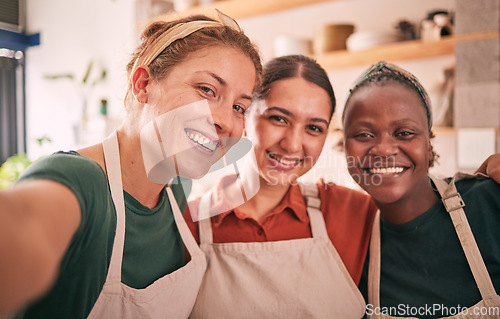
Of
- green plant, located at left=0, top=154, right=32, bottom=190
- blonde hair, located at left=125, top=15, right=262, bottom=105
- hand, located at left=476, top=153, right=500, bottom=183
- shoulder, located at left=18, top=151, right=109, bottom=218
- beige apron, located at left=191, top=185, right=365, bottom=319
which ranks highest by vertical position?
blonde hair, located at left=125, top=15, right=262, bottom=105

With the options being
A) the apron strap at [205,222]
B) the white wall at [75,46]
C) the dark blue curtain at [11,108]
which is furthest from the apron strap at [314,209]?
the dark blue curtain at [11,108]

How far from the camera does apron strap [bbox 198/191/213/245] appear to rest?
1.14m

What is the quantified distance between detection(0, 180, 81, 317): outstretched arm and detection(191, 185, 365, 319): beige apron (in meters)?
0.64

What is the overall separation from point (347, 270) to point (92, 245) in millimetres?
753

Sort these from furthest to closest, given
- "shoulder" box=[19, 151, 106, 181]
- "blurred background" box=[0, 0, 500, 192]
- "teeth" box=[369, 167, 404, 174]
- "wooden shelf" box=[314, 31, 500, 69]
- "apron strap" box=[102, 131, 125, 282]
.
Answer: "wooden shelf" box=[314, 31, 500, 69] < "blurred background" box=[0, 0, 500, 192] < "teeth" box=[369, 167, 404, 174] < "apron strap" box=[102, 131, 125, 282] < "shoulder" box=[19, 151, 106, 181]

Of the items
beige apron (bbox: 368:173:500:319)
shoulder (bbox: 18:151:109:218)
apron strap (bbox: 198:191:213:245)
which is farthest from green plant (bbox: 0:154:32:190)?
beige apron (bbox: 368:173:500:319)

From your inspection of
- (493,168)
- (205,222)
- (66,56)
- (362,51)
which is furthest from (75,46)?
(493,168)

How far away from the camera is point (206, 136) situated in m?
0.87

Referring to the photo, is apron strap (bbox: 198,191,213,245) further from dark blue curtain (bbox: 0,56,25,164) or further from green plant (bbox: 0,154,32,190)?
dark blue curtain (bbox: 0,56,25,164)

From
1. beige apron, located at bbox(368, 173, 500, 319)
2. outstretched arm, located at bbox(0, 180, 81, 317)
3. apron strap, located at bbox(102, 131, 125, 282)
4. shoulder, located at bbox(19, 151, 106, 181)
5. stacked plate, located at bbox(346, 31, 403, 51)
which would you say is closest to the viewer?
outstretched arm, located at bbox(0, 180, 81, 317)

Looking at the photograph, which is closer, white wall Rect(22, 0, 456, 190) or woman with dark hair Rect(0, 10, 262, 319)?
woman with dark hair Rect(0, 10, 262, 319)

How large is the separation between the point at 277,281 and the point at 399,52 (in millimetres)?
1665

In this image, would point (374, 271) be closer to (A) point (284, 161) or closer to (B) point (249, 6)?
(A) point (284, 161)

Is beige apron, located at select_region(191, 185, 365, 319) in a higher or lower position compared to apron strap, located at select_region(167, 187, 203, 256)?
lower
